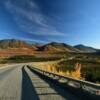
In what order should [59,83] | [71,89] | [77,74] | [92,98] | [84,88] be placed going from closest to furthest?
1. [92,98]
2. [84,88]
3. [71,89]
4. [59,83]
5. [77,74]

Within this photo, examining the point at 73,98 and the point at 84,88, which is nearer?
the point at 73,98

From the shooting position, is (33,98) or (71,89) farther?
(71,89)

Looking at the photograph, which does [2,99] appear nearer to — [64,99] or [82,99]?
[64,99]

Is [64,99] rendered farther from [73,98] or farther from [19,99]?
[19,99]

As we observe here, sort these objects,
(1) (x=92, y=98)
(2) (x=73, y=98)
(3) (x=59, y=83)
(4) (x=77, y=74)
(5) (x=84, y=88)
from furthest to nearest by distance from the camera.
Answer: (4) (x=77, y=74)
(3) (x=59, y=83)
(5) (x=84, y=88)
(2) (x=73, y=98)
(1) (x=92, y=98)

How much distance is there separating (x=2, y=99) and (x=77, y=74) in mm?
16861

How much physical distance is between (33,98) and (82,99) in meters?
2.03

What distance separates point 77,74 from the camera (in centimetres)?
2767

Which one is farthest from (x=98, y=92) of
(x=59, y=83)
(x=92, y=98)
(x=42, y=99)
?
(x=59, y=83)

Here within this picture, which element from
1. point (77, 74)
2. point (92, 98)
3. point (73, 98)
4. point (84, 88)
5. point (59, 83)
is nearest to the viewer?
point (92, 98)

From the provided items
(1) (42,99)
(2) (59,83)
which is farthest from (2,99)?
(2) (59,83)

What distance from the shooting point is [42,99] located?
11.5 m

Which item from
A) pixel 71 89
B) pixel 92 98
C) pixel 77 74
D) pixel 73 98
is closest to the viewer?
pixel 92 98

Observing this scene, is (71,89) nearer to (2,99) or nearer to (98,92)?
(98,92)
